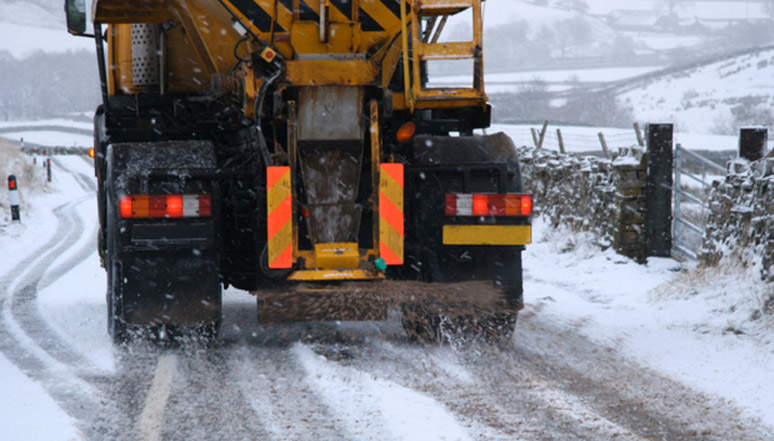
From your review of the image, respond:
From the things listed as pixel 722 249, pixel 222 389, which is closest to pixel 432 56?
pixel 222 389

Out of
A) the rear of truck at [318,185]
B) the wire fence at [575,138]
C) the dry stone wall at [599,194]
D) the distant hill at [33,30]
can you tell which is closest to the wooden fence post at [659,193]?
the dry stone wall at [599,194]

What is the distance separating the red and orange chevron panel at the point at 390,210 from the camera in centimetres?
551

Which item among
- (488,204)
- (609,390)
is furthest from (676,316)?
(609,390)

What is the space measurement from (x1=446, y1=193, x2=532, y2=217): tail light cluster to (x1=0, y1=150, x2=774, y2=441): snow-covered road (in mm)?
942

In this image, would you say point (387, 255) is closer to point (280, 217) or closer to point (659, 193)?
point (280, 217)

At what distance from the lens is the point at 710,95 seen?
49.6 m

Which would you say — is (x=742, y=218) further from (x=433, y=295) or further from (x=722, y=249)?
(x=433, y=295)

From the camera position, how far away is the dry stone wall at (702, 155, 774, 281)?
258 inches

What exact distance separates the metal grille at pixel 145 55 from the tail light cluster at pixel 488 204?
107 inches

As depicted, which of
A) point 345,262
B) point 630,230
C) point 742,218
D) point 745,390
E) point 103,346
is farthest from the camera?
point 630,230

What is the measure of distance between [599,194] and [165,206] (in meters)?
6.62

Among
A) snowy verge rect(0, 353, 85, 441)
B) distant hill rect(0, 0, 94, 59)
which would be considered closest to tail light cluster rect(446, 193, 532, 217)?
snowy verge rect(0, 353, 85, 441)

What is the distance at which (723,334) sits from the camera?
607 centimetres

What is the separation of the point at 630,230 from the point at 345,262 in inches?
201
